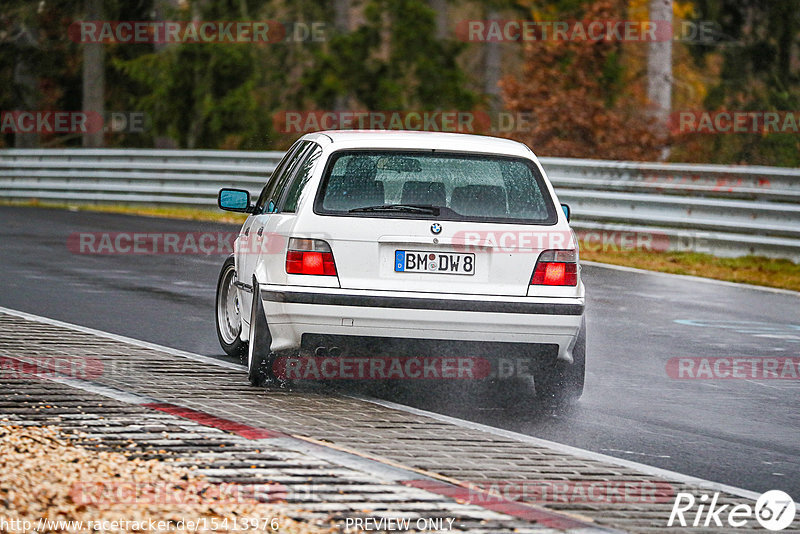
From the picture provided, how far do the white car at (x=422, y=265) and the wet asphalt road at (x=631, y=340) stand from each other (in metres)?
0.50

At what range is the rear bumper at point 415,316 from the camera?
324 inches

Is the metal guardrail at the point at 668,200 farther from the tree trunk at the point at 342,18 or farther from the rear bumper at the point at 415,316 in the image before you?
the tree trunk at the point at 342,18

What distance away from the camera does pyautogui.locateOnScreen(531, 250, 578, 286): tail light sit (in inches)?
332

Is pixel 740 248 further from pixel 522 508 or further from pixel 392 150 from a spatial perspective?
pixel 522 508

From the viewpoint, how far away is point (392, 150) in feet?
28.4

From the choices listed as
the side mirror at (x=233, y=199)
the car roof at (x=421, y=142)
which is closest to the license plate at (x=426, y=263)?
the car roof at (x=421, y=142)

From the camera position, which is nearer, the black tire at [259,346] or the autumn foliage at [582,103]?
the black tire at [259,346]

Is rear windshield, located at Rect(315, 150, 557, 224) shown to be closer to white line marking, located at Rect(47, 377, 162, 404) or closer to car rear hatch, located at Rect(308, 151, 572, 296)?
Answer: car rear hatch, located at Rect(308, 151, 572, 296)

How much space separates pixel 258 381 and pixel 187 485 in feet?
9.62

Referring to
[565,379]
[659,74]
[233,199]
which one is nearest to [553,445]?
[565,379]

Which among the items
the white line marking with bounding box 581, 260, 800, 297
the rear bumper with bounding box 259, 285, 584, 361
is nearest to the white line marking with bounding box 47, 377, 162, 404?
the rear bumper with bounding box 259, 285, 584, 361

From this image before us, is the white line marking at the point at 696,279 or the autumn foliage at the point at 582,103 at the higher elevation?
the autumn foliage at the point at 582,103

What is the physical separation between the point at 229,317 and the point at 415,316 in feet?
8.15

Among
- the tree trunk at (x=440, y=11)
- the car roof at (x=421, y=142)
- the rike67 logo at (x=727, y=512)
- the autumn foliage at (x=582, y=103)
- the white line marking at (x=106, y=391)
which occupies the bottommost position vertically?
the rike67 logo at (x=727, y=512)
